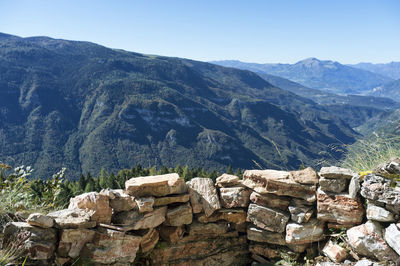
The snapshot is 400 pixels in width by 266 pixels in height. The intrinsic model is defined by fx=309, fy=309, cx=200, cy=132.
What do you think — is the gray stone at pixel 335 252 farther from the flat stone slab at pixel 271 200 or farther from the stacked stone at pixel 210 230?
the stacked stone at pixel 210 230

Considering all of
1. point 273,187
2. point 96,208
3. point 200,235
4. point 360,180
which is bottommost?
point 200,235

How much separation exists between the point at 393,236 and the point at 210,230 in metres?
3.61

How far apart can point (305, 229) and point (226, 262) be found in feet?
6.86

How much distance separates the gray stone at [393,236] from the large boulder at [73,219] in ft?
17.2

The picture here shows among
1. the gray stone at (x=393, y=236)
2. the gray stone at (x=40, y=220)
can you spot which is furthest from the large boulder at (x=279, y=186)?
the gray stone at (x=40, y=220)

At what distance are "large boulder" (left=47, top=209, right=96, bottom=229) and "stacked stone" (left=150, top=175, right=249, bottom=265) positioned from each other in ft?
5.80

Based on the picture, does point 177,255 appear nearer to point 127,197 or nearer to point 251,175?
point 127,197

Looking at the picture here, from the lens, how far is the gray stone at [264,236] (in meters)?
6.80

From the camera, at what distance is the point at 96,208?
19.6ft

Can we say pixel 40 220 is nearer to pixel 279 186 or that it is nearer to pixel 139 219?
pixel 139 219

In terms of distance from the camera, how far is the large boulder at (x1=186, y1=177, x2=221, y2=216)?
22.7ft

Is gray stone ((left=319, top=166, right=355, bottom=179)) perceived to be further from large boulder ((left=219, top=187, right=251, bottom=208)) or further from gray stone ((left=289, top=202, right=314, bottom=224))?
large boulder ((left=219, top=187, right=251, bottom=208))

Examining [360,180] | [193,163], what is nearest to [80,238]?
[360,180]

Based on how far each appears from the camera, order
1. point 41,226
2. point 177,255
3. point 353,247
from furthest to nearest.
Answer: point 177,255, point 353,247, point 41,226
